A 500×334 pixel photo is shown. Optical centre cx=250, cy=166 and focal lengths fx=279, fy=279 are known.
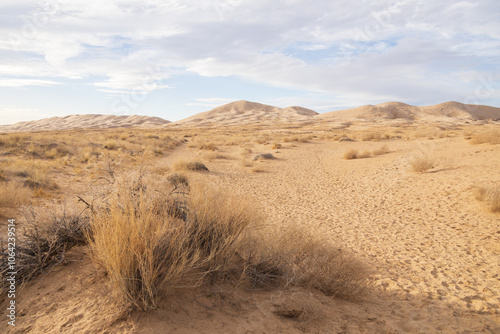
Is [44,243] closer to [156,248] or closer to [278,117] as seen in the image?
[156,248]

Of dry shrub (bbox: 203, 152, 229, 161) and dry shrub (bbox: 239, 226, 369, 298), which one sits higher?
dry shrub (bbox: 203, 152, 229, 161)

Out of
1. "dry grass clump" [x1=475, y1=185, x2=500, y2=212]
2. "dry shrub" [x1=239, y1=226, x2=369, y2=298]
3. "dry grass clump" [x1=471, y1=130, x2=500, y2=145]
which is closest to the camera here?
"dry shrub" [x1=239, y1=226, x2=369, y2=298]

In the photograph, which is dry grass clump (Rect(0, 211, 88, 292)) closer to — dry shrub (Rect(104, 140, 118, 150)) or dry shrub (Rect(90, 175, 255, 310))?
dry shrub (Rect(90, 175, 255, 310))

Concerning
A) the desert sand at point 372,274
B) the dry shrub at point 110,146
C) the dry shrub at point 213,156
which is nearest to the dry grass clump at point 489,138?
the desert sand at point 372,274

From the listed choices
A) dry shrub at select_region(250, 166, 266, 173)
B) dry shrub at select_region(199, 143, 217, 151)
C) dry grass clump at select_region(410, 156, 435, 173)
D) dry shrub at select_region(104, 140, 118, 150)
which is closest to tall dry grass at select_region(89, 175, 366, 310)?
dry grass clump at select_region(410, 156, 435, 173)

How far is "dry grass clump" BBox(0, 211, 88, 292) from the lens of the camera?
2.70 m

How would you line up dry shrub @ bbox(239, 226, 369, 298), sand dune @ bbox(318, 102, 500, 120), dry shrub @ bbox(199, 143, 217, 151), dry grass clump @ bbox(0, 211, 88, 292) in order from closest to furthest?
dry grass clump @ bbox(0, 211, 88, 292) → dry shrub @ bbox(239, 226, 369, 298) → dry shrub @ bbox(199, 143, 217, 151) → sand dune @ bbox(318, 102, 500, 120)

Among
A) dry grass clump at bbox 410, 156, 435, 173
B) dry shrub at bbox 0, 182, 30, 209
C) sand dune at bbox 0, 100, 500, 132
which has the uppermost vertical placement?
sand dune at bbox 0, 100, 500, 132

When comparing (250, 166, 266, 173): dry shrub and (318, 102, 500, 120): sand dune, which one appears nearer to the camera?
(250, 166, 266, 173): dry shrub

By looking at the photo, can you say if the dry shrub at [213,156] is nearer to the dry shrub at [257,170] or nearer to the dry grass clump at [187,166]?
the dry grass clump at [187,166]

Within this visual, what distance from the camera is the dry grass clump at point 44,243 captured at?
270cm

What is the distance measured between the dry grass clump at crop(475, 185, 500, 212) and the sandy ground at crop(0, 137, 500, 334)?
0.17 meters

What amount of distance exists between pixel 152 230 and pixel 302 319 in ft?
5.45

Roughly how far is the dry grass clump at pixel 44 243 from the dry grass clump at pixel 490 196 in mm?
8343
